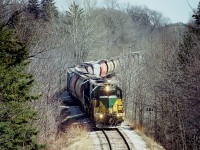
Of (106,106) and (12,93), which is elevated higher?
(12,93)

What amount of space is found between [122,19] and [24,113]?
317 feet

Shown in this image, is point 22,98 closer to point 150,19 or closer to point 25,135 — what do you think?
point 25,135

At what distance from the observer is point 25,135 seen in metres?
13.5

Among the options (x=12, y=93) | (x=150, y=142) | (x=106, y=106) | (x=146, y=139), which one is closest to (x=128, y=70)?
(x=106, y=106)

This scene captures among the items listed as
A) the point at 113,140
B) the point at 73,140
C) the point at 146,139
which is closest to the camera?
the point at 113,140

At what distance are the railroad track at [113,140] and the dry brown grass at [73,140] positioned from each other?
0.81 m

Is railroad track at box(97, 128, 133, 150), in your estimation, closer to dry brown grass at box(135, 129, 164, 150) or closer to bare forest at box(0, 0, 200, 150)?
dry brown grass at box(135, 129, 164, 150)

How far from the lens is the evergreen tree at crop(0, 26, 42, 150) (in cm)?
1213

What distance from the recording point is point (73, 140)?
70.6ft

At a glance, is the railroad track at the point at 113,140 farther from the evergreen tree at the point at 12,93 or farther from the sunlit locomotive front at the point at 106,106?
the evergreen tree at the point at 12,93

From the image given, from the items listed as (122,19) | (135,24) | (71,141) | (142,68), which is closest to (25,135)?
(71,141)

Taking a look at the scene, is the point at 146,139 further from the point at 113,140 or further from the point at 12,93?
the point at 12,93

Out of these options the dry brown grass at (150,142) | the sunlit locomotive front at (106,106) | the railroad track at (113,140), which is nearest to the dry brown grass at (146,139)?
the dry brown grass at (150,142)

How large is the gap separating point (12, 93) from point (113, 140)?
9.43m
